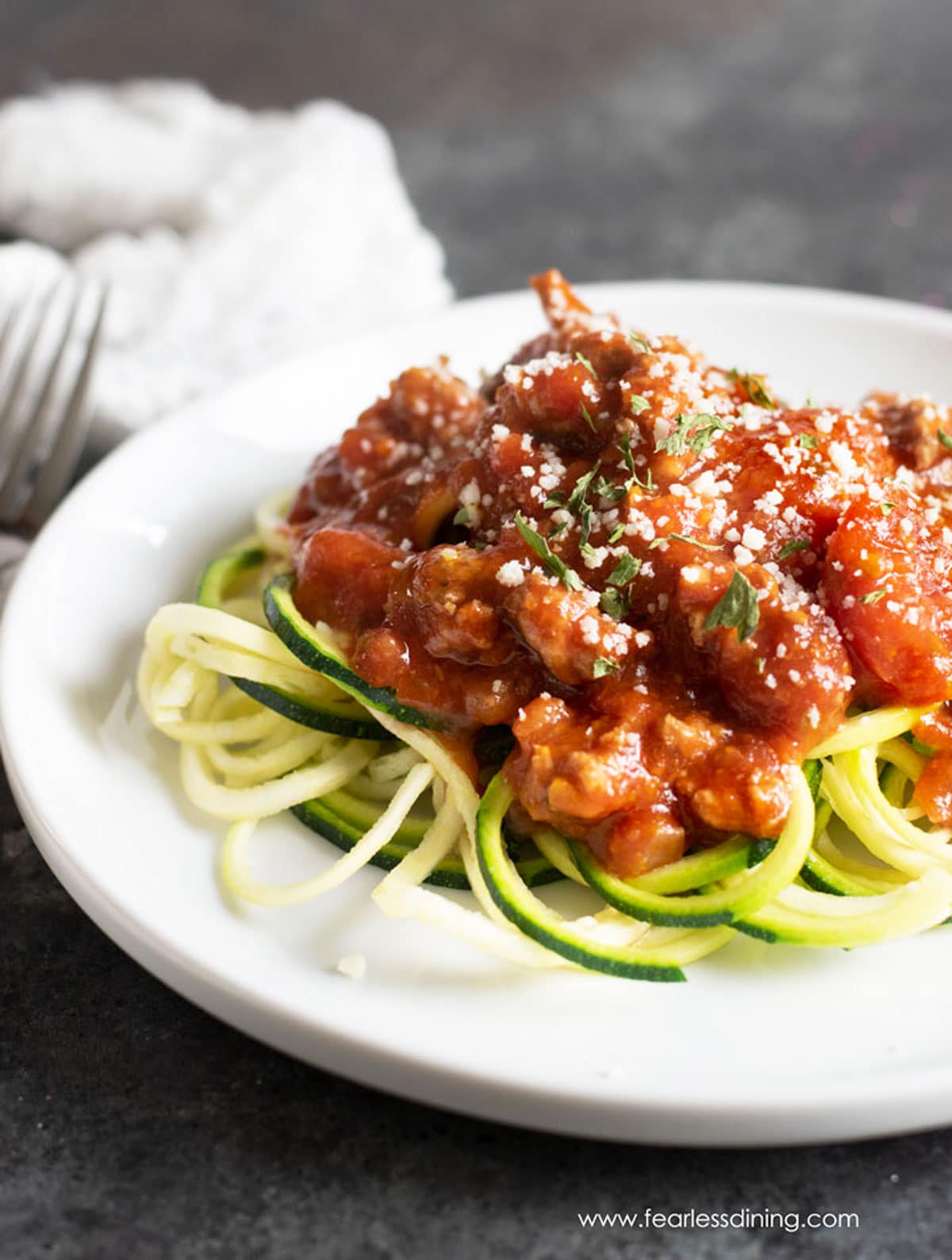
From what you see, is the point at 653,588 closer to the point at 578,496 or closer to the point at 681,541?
the point at 681,541

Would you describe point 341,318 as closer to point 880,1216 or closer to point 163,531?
point 163,531

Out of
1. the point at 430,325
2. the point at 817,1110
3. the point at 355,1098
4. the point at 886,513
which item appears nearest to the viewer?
the point at 817,1110

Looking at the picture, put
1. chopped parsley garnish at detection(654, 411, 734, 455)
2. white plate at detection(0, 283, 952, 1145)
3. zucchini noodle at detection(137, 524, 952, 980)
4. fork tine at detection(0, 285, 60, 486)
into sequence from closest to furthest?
white plate at detection(0, 283, 952, 1145) → zucchini noodle at detection(137, 524, 952, 980) → chopped parsley garnish at detection(654, 411, 734, 455) → fork tine at detection(0, 285, 60, 486)

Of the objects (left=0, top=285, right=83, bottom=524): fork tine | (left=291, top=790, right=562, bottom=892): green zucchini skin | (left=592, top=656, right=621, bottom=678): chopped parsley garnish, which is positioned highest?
(left=592, top=656, right=621, bottom=678): chopped parsley garnish

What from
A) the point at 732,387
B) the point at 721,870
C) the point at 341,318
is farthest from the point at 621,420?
the point at 341,318

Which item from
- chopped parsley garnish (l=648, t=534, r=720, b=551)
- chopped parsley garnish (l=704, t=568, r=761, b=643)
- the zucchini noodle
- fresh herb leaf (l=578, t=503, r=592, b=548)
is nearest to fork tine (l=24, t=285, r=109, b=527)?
the zucchini noodle

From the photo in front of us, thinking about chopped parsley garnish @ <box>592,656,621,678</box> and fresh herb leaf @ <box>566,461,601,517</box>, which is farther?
fresh herb leaf @ <box>566,461,601,517</box>

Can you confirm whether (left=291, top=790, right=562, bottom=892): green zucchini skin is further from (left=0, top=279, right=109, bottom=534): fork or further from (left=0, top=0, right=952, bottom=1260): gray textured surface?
(left=0, top=279, right=109, bottom=534): fork
